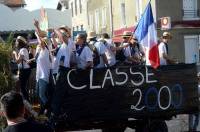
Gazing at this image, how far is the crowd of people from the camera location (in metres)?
8.69

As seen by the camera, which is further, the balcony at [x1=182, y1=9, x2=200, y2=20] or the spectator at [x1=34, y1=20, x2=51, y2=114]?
the balcony at [x1=182, y1=9, x2=200, y2=20]

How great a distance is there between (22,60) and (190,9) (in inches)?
1024

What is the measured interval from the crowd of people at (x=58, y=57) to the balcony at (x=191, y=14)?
2447 centimetres

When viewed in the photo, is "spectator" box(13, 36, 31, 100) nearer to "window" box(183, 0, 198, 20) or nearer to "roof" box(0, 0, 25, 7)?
"window" box(183, 0, 198, 20)

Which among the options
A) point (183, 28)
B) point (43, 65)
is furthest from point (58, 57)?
point (183, 28)

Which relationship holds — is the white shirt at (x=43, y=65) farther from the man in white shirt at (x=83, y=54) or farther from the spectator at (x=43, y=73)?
the man in white shirt at (x=83, y=54)

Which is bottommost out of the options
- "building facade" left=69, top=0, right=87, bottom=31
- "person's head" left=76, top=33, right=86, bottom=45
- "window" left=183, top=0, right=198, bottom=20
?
"person's head" left=76, top=33, right=86, bottom=45

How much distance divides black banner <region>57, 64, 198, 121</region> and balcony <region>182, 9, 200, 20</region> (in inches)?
1030

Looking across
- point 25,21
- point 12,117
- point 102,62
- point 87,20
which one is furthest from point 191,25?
point 12,117

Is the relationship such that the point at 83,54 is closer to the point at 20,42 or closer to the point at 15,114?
the point at 20,42

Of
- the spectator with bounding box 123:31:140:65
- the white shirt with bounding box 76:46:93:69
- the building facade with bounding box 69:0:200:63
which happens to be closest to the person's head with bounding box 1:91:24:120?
the white shirt with bounding box 76:46:93:69

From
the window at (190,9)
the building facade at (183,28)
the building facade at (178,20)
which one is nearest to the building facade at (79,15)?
the building facade at (178,20)

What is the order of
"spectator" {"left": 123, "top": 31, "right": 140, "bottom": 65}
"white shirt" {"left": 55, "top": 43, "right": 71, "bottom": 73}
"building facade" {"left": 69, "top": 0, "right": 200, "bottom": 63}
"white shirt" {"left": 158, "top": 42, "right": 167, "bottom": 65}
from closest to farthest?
"white shirt" {"left": 55, "top": 43, "right": 71, "bottom": 73}
"spectator" {"left": 123, "top": 31, "right": 140, "bottom": 65}
"white shirt" {"left": 158, "top": 42, "right": 167, "bottom": 65}
"building facade" {"left": 69, "top": 0, "right": 200, "bottom": 63}

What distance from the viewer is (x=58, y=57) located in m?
9.22
